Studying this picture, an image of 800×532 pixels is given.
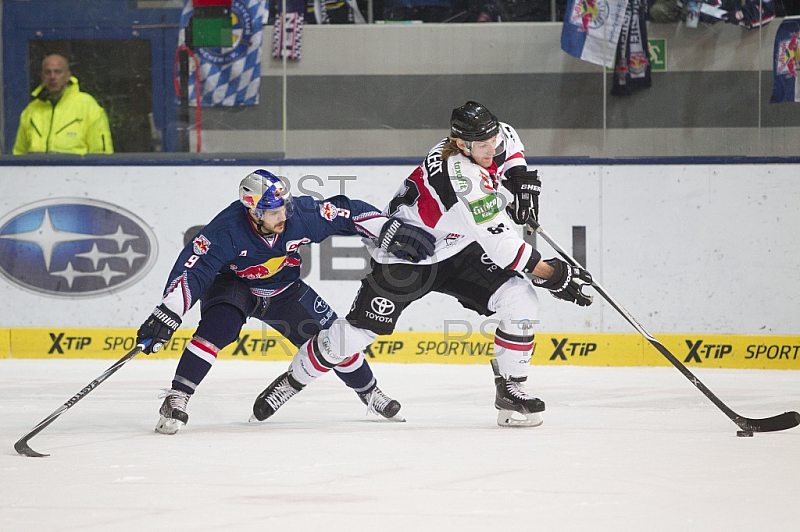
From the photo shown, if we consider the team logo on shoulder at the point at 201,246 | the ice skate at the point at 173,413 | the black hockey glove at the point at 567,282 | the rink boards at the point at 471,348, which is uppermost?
the team logo on shoulder at the point at 201,246

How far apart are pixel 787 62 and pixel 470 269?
116 inches

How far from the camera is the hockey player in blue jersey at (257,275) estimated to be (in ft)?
12.1

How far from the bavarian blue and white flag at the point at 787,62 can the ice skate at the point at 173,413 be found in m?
3.85

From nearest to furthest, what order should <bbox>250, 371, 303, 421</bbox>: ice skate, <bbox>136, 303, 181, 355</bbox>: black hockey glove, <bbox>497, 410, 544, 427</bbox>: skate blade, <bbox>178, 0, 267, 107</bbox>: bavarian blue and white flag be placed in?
<bbox>136, 303, 181, 355</bbox>: black hockey glove, <bbox>497, 410, 544, 427</bbox>: skate blade, <bbox>250, 371, 303, 421</bbox>: ice skate, <bbox>178, 0, 267, 107</bbox>: bavarian blue and white flag

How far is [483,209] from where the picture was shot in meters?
3.63

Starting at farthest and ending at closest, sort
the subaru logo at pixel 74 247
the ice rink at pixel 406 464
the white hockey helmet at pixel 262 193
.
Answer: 1. the subaru logo at pixel 74 247
2. the white hockey helmet at pixel 262 193
3. the ice rink at pixel 406 464

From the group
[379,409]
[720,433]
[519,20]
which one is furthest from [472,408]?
[519,20]

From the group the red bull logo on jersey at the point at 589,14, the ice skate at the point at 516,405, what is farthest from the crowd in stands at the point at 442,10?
the ice skate at the point at 516,405

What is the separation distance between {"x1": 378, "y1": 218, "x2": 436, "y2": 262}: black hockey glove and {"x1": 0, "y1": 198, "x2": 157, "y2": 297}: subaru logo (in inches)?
97.4

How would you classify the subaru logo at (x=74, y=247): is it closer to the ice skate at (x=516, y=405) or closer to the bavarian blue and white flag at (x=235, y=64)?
the bavarian blue and white flag at (x=235, y=64)

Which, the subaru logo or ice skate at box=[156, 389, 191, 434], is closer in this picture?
ice skate at box=[156, 389, 191, 434]

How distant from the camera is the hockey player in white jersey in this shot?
3666mm

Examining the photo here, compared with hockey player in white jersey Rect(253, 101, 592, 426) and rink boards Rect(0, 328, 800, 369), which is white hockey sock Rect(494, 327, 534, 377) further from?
rink boards Rect(0, 328, 800, 369)

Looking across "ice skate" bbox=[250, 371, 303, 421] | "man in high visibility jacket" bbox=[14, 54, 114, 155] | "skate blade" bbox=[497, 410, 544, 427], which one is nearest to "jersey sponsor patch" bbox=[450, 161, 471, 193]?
"skate blade" bbox=[497, 410, 544, 427]
